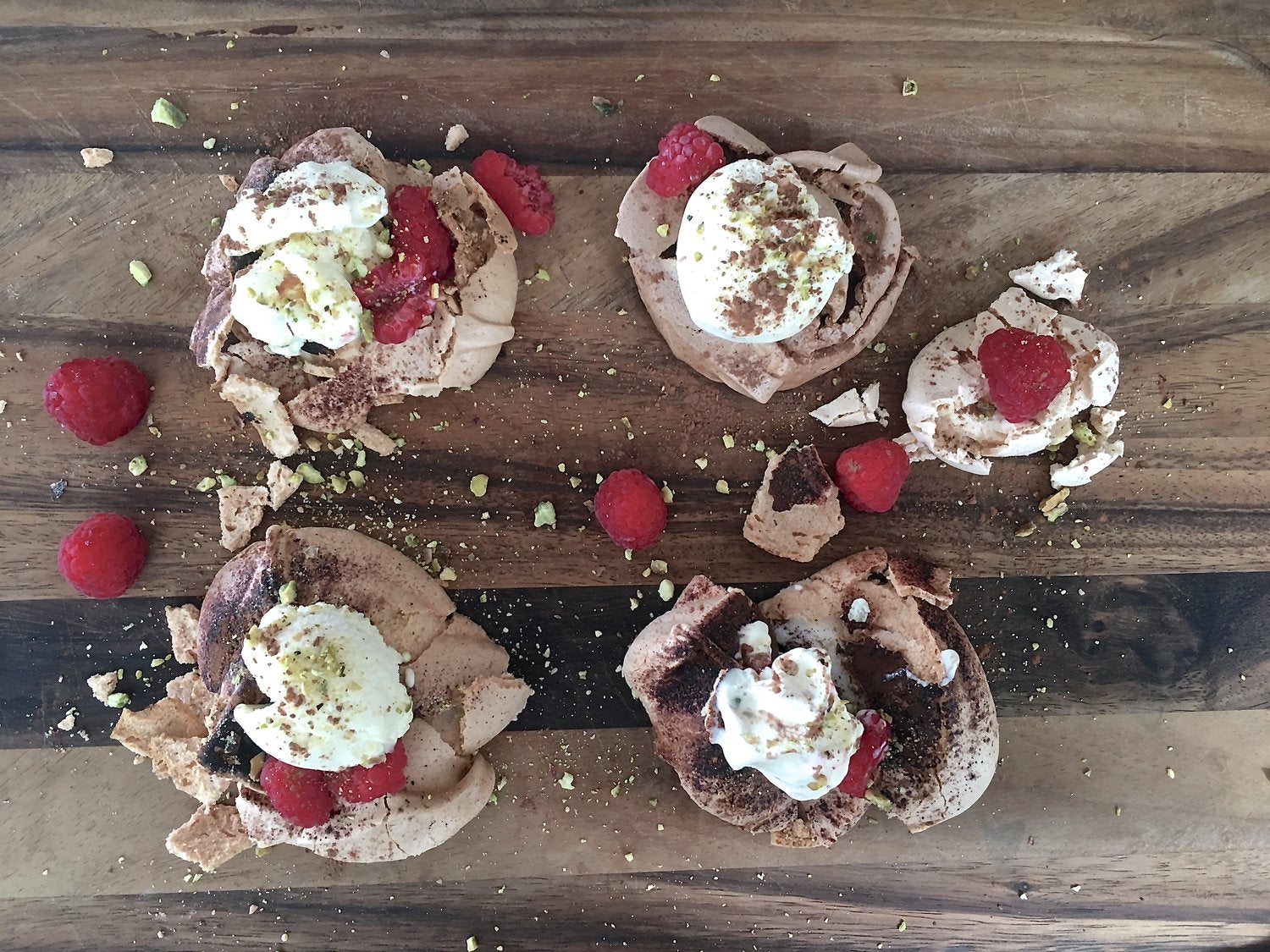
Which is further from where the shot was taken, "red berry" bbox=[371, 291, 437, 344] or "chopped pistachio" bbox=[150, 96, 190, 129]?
"chopped pistachio" bbox=[150, 96, 190, 129]

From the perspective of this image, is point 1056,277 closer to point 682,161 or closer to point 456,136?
point 682,161

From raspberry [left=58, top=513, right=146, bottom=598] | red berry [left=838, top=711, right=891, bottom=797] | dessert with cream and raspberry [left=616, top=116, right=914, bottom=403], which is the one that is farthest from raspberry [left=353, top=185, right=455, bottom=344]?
red berry [left=838, top=711, right=891, bottom=797]

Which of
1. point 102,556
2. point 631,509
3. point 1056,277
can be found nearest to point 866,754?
point 631,509

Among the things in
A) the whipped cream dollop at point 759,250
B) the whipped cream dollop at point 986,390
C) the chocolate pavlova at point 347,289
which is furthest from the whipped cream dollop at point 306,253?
the whipped cream dollop at point 986,390

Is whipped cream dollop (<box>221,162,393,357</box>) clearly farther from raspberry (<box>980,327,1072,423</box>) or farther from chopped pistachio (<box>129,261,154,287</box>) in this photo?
raspberry (<box>980,327,1072,423</box>)

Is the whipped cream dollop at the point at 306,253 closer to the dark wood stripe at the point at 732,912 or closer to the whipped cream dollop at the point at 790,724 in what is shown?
the whipped cream dollop at the point at 790,724
